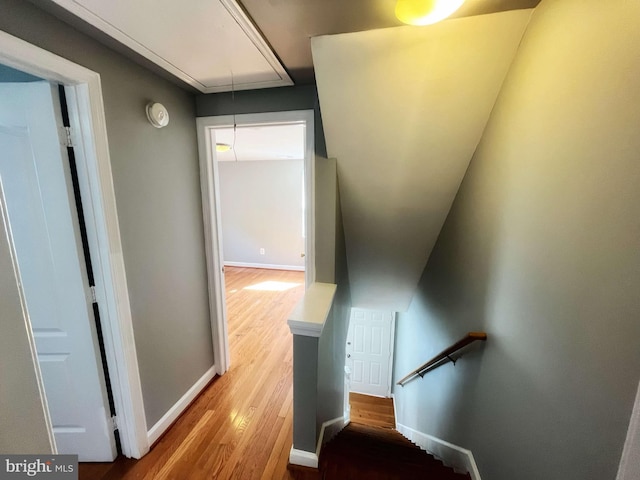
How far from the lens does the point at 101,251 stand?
127 centimetres

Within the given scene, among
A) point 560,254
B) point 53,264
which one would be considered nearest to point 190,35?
point 53,264

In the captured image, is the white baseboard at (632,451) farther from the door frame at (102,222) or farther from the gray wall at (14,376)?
the door frame at (102,222)

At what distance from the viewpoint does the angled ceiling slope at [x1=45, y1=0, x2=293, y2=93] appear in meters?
0.94

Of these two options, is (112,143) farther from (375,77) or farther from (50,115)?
(375,77)

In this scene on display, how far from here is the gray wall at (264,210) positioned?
203 inches

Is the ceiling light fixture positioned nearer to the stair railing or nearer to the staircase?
the stair railing

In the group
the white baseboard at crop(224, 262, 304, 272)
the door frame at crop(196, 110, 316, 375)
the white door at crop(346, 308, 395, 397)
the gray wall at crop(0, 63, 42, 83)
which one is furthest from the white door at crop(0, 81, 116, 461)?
the white baseboard at crop(224, 262, 304, 272)

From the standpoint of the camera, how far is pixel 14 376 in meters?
0.75

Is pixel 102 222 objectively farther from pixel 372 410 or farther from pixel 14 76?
pixel 372 410

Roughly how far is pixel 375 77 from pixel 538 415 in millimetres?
1516

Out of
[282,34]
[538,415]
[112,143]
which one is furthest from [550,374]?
[112,143]

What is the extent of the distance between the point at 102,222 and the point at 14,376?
2.34ft

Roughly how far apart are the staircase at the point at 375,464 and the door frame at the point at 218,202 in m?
1.06

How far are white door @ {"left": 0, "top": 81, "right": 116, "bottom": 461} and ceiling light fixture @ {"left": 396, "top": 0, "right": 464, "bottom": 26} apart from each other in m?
1.45
